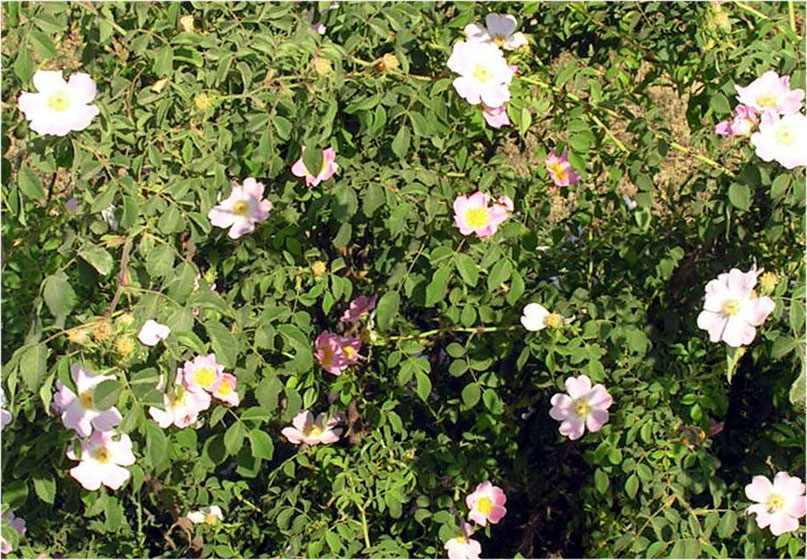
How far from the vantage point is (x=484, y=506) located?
6.89 feet

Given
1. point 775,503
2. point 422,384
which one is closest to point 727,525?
point 775,503

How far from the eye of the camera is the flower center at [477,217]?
6.05 feet

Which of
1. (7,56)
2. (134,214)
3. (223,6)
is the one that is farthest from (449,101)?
(7,56)

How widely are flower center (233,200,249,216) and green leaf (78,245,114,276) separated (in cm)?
44

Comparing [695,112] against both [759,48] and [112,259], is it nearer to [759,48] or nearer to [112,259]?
[759,48]

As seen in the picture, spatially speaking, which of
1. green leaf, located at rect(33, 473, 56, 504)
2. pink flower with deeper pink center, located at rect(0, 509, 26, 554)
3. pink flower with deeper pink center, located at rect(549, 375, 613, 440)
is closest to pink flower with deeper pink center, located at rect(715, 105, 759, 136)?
pink flower with deeper pink center, located at rect(549, 375, 613, 440)

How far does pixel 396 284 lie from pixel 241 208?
10.7 inches

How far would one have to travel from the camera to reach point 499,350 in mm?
1986

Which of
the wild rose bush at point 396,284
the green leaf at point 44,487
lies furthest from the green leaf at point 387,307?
the green leaf at point 44,487

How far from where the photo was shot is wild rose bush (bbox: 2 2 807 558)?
159cm

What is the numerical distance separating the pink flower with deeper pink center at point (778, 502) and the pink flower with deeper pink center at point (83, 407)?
1.00 meters

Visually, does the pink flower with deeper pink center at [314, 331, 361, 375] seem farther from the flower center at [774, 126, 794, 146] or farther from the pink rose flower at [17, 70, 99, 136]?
the flower center at [774, 126, 794, 146]

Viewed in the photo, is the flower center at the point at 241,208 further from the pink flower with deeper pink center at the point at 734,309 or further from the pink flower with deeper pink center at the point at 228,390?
the pink flower with deeper pink center at the point at 734,309

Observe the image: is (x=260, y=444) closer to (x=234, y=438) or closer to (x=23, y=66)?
(x=234, y=438)
